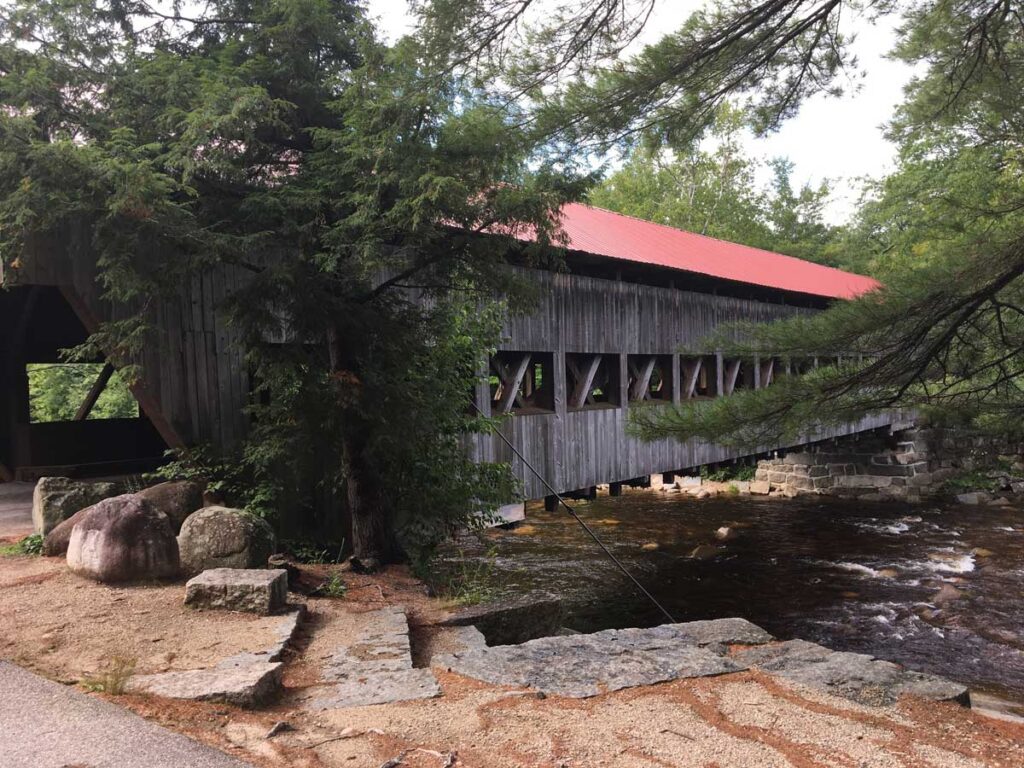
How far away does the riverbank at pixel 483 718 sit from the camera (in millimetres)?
2770

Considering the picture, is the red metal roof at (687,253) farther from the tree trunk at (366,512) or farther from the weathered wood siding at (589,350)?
the tree trunk at (366,512)

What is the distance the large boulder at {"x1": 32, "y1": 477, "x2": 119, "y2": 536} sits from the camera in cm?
533

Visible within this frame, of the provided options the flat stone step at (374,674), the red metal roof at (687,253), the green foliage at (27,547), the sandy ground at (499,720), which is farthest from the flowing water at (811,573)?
the red metal roof at (687,253)

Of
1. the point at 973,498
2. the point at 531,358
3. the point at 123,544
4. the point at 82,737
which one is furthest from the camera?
the point at 973,498

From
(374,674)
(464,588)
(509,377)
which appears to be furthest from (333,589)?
(509,377)

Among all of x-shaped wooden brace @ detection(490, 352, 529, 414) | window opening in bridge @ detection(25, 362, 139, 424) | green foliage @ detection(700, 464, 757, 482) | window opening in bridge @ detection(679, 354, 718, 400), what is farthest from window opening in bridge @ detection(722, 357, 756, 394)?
window opening in bridge @ detection(25, 362, 139, 424)

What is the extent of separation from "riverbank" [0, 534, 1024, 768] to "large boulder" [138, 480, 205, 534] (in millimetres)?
1185

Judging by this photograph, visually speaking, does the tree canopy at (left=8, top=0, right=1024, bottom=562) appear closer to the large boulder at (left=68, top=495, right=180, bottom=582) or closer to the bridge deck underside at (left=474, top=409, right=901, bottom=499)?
the large boulder at (left=68, top=495, right=180, bottom=582)

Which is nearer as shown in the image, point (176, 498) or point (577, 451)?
point (176, 498)

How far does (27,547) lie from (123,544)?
1179 mm

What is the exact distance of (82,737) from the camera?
8.16ft

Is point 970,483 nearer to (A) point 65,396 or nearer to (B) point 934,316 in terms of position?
(B) point 934,316

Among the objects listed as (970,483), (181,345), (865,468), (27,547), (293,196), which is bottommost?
(970,483)

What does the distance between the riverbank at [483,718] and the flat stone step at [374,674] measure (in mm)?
58
